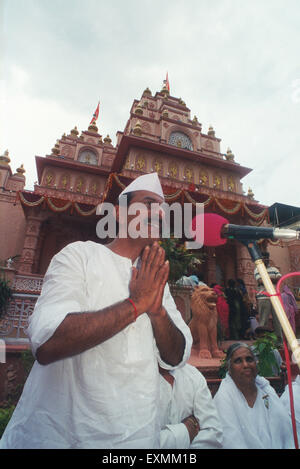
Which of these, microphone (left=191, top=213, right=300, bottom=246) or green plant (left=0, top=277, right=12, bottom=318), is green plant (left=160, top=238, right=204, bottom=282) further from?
microphone (left=191, top=213, right=300, bottom=246)

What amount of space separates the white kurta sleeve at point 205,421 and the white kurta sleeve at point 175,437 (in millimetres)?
156

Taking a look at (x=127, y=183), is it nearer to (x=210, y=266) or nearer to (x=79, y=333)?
(x=210, y=266)

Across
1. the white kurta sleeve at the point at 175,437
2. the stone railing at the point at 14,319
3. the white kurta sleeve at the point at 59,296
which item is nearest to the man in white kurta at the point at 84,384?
the white kurta sleeve at the point at 59,296

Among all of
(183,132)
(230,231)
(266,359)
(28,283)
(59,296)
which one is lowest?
(266,359)

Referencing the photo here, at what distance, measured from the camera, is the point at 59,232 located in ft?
43.0

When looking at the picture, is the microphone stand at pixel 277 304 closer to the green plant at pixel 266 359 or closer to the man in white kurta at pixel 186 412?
the man in white kurta at pixel 186 412

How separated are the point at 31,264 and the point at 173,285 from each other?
8.34 m

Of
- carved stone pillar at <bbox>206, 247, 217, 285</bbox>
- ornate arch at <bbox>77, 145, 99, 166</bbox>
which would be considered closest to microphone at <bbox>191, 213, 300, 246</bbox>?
carved stone pillar at <bbox>206, 247, 217, 285</bbox>

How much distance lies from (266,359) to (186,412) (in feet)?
7.89

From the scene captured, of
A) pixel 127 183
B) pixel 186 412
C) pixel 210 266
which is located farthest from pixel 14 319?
pixel 210 266

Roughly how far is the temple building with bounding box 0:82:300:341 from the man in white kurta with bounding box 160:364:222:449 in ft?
27.4

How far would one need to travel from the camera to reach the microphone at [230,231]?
1.25 m

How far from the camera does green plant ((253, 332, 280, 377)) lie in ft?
11.1

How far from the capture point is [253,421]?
A: 6.71 feet
